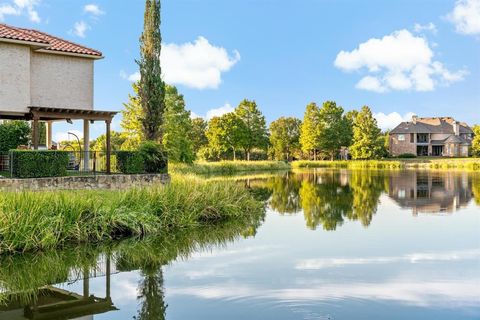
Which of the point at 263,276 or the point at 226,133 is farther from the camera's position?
the point at 226,133

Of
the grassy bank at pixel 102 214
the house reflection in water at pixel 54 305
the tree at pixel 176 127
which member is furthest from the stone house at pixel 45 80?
the tree at pixel 176 127

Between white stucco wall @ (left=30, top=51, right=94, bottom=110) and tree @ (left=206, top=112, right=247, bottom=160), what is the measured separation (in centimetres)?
4138

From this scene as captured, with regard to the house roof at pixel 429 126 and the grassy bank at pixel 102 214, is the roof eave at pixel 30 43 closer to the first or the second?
the grassy bank at pixel 102 214

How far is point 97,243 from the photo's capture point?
512 inches

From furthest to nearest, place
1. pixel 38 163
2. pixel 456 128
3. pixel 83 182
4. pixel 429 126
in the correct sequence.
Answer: pixel 429 126, pixel 456 128, pixel 83 182, pixel 38 163

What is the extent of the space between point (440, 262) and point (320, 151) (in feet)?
247

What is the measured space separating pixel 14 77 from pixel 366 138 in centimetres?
6238

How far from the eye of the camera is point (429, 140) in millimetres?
91500

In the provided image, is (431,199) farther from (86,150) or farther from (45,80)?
(45,80)

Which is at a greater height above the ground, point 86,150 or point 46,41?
point 46,41

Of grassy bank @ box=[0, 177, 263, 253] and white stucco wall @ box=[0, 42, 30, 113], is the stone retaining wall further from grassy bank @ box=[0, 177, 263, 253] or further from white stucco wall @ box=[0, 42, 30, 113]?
grassy bank @ box=[0, 177, 263, 253]

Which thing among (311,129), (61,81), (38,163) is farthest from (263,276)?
(311,129)

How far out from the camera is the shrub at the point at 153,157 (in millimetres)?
24594

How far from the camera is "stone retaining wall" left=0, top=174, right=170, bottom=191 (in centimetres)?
1906
